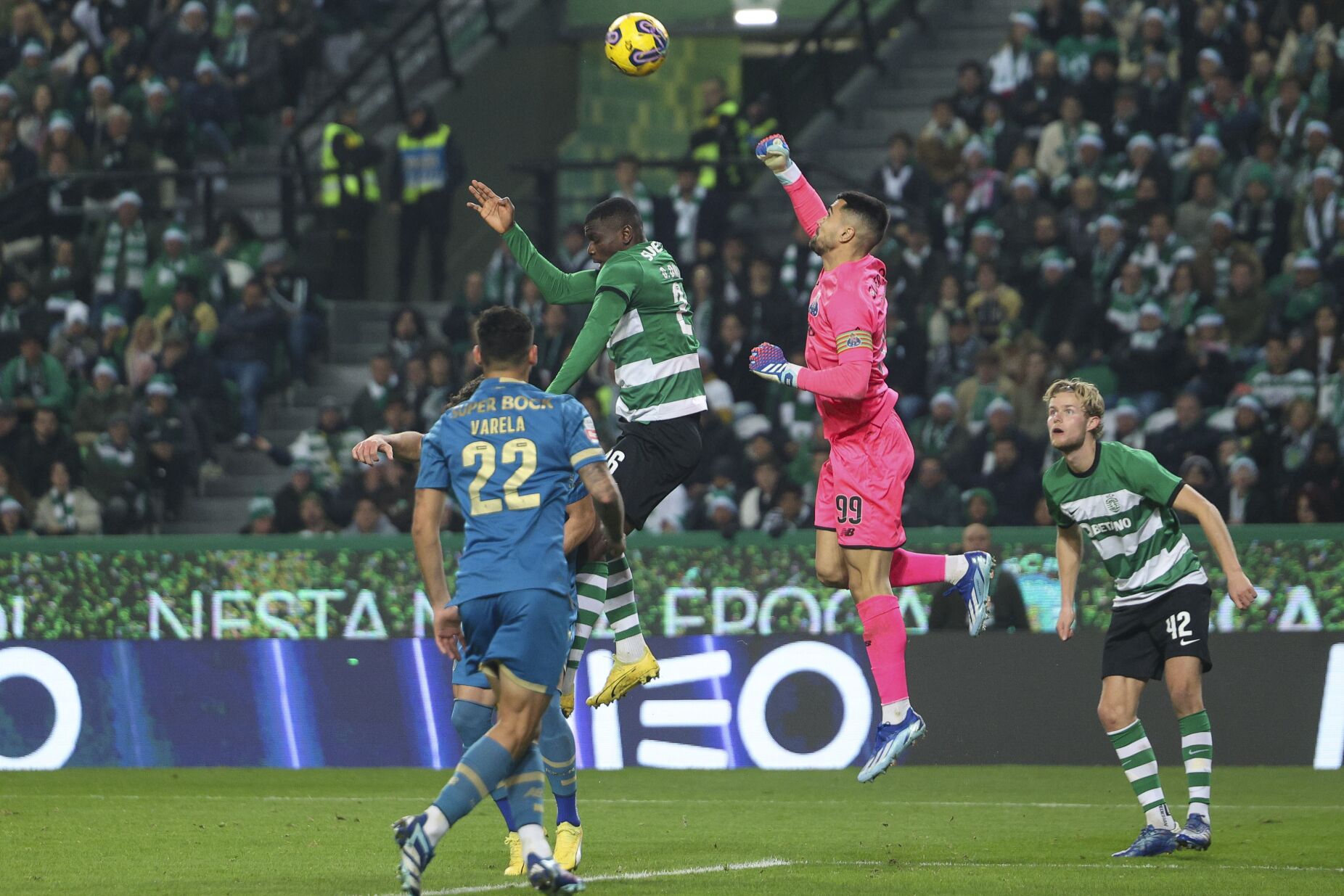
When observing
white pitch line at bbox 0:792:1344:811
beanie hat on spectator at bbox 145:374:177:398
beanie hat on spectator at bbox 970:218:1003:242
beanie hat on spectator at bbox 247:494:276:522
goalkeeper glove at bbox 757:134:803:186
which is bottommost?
white pitch line at bbox 0:792:1344:811

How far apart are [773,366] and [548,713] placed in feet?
6.03

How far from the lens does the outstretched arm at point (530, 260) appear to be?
9109 millimetres

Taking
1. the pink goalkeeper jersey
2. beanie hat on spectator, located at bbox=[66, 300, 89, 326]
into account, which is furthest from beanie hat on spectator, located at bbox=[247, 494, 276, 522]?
the pink goalkeeper jersey

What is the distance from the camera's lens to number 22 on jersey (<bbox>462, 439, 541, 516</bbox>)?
282 inches

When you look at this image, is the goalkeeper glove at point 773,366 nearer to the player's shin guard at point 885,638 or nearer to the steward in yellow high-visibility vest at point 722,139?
the player's shin guard at point 885,638

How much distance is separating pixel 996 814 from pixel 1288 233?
8109mm

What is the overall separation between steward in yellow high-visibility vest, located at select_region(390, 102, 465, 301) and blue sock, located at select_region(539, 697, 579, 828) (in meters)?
13.0

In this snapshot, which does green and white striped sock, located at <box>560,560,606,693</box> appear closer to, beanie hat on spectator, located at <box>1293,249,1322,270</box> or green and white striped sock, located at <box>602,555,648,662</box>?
green and white striped sock, located at <box>602,555,648,662</box>

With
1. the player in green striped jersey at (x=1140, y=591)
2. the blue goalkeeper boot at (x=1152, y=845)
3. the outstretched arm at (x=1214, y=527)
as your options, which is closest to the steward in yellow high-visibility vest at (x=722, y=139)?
the player in green striped jersey at (x=1140, y=591)

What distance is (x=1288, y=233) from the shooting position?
17.2 meters

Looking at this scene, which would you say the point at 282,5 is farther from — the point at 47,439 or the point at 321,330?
the point at 47,439

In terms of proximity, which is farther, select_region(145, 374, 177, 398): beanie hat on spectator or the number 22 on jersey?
select_region(145, 374, 177, 398): beanie hat on spectator

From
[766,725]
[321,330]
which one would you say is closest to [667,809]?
[766,725]

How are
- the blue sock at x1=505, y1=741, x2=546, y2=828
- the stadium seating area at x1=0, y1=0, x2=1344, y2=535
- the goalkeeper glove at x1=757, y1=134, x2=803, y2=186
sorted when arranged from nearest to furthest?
the blue sock at x1=505, y1=741, x2=546, y2=828, the goalkeeper glove at x1=757, y1=134, x2=803, y2=186, the stadium seating area at x1=0, y1=0, x2=1344, y2=535
